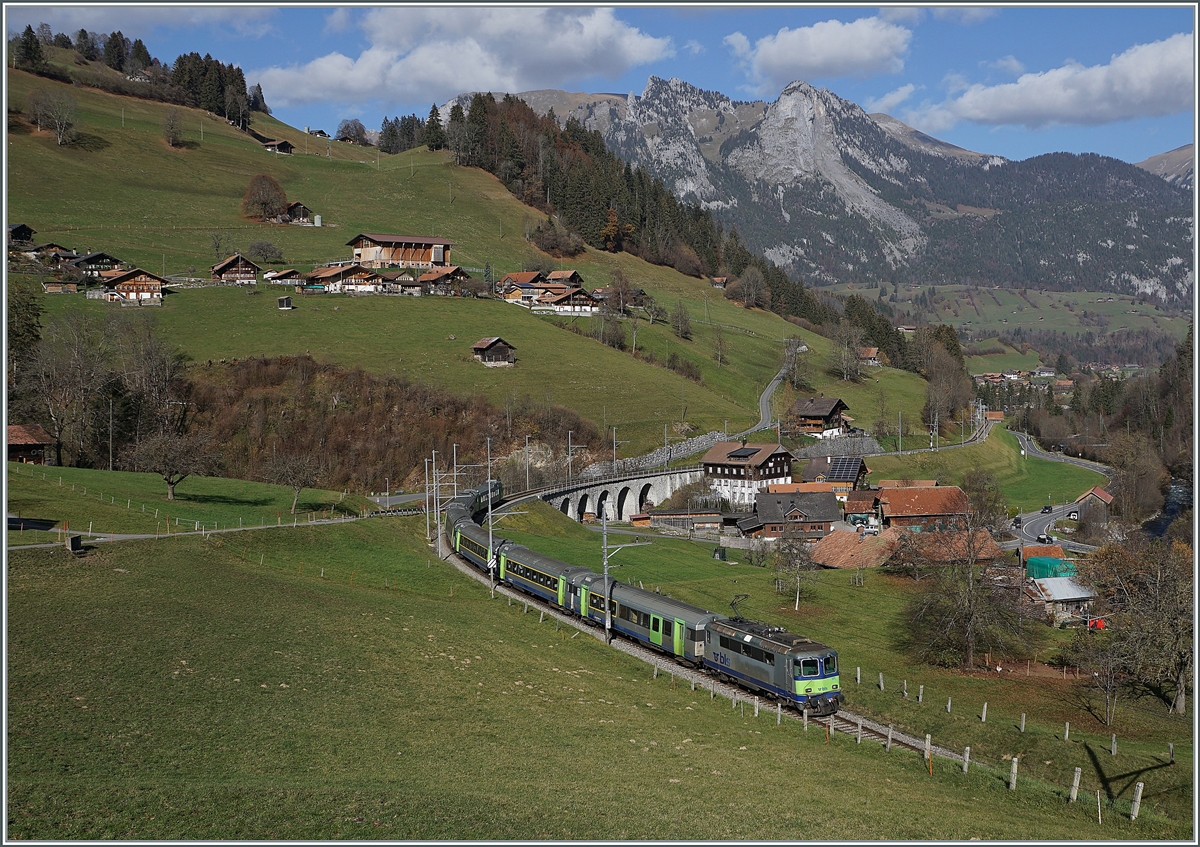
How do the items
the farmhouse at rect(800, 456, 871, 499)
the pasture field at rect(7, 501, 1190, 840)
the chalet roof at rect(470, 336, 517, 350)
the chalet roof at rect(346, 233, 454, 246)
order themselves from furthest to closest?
the chalet roof at rect(346, 233, 454, 246) < the chalet roof at rect(470, 336, 517, 350) < the farmhouse at rect(800, 456, 871, 499) < the pasture field at rect(7, 501, 1190, 840)

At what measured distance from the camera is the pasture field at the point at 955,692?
1400 inches

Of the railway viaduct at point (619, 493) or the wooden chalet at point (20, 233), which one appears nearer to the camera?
the railway viaduct at point (619, 493)

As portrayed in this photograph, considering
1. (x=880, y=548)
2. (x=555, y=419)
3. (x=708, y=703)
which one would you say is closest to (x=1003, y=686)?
(x=708, y=703)

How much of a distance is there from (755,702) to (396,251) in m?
150

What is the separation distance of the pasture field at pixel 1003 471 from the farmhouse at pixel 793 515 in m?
25.5

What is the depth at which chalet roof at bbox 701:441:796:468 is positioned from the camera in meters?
119

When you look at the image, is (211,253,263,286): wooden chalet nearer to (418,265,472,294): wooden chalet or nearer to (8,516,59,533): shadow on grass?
(418,265,472,294): wooden chalet

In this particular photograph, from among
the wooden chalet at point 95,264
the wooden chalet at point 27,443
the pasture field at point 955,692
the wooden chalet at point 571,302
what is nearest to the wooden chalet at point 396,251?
the wooden chalet at point 571,302

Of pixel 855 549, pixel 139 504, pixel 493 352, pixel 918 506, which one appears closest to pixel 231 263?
pixel 493 352

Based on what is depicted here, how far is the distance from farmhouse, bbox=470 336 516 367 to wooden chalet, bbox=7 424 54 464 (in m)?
58.4

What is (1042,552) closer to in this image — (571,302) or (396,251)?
(571,302)

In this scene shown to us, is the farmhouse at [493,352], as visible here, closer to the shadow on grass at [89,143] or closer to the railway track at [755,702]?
the railway track at [755,702]

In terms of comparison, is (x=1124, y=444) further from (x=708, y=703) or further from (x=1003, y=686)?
(x=708, y=703)

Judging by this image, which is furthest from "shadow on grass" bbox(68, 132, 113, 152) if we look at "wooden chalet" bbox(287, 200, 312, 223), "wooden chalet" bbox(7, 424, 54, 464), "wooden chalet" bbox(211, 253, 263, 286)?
"wooden chalet" bbox(7, 424, 54, 464)
